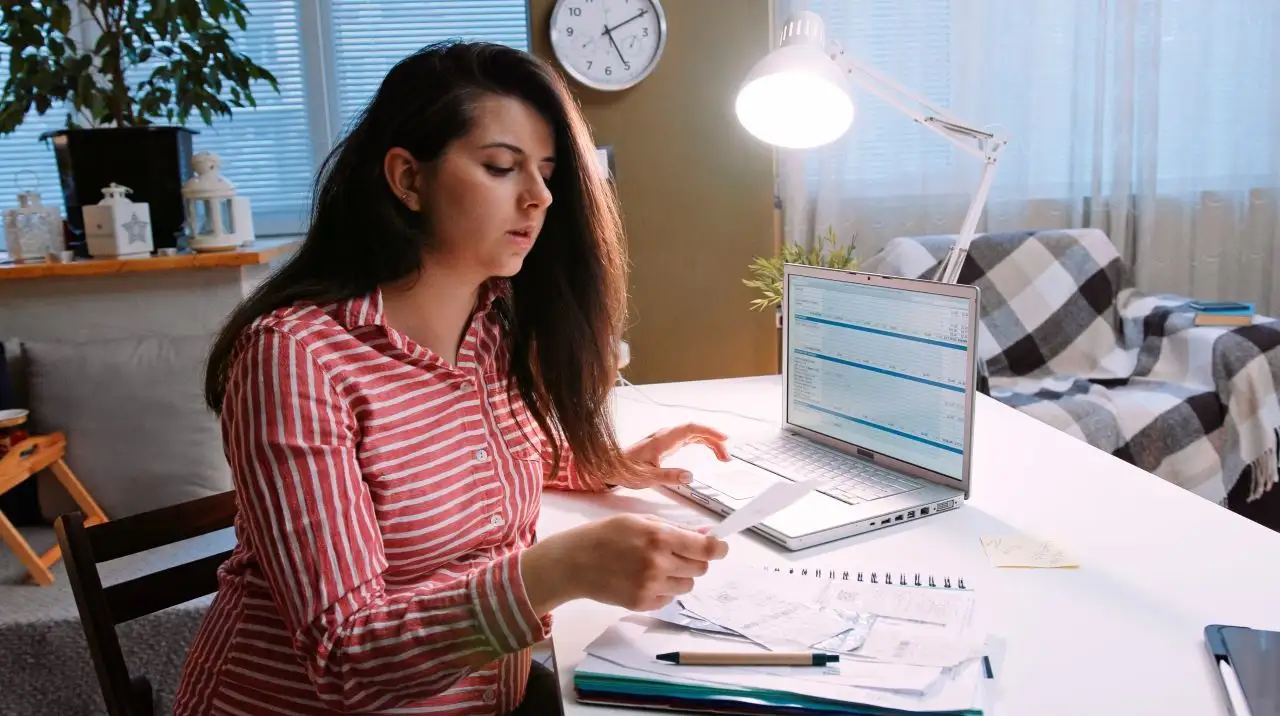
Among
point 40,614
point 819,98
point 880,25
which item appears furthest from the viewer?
point 880,25

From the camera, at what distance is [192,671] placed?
101 cm

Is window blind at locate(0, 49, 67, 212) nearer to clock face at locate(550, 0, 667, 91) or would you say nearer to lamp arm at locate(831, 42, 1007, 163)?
clock face at locate(550, 0, 667, 91)

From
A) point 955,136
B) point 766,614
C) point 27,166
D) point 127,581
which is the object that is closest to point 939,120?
point 955,136

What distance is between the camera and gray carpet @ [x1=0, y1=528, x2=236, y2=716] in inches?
74.4

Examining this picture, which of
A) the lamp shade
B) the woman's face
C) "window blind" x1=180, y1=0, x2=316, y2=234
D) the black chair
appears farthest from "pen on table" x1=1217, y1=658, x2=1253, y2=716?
"window blind" x1=180, y1=0, x2=316, y2=234

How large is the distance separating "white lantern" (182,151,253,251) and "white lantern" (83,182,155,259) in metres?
0.11

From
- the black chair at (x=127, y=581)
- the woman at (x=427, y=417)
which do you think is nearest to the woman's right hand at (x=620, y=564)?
the woman at (x=427, y=417)

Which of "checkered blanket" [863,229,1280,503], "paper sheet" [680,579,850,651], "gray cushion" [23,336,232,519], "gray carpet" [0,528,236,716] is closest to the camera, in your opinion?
"paper sheet" [680,579,850,651]

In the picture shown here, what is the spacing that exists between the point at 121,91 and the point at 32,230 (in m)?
0.42

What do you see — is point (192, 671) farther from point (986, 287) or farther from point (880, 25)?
point (880, 25)

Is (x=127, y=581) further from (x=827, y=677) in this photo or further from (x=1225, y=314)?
(x=1225, y=314)

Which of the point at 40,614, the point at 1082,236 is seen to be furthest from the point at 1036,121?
the point at 40,614

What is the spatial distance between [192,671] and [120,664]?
0.36 ft

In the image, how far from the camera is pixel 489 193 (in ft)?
3.52
